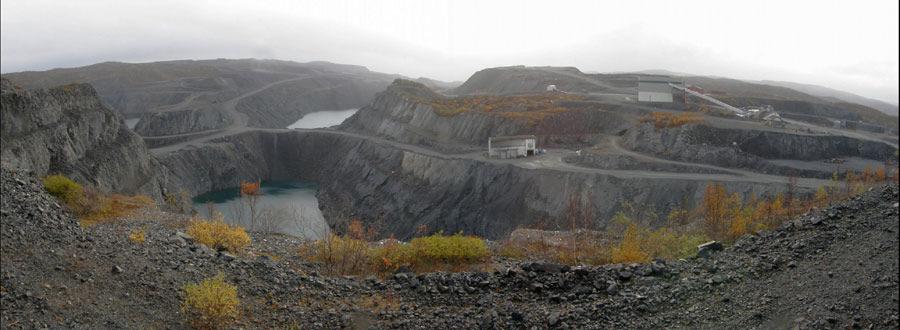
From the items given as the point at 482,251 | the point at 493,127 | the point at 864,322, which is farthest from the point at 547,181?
the point at 864,322

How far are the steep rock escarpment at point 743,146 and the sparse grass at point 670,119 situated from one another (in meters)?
0.96

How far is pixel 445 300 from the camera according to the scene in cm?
1573

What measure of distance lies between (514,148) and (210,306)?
35.9 metres

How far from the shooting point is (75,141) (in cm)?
3975

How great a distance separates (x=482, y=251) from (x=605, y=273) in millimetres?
4827

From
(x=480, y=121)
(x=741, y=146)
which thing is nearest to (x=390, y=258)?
(x=741, y=146)

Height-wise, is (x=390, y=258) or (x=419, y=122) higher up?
(x=419, y=122)

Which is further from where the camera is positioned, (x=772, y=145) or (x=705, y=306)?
(x=772, y=145)

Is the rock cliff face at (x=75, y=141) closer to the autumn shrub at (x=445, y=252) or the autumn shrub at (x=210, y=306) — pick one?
the autumn shrub at (x=210, y=306)

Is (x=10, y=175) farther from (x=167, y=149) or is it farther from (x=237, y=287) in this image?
(x=167, y=149)

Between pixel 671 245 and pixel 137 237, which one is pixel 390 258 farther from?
pixel 671 245

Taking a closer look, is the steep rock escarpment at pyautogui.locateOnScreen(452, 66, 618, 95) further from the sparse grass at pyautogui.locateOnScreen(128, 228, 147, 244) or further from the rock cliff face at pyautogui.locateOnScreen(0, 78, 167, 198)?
the sparse grass at pyautogui.locateOnScreen(128, 228, 147, 244)

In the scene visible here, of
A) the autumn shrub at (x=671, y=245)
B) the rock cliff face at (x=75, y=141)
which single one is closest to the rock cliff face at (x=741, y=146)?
the autumn shrub at (x=671, y=245)

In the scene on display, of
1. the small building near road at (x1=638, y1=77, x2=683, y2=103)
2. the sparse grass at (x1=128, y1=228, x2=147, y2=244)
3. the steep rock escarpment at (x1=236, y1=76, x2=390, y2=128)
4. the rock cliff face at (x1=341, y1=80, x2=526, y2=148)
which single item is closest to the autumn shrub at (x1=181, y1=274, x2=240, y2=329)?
the sparse grass at (x1=128, y1=228, x2=147, y2=244)
